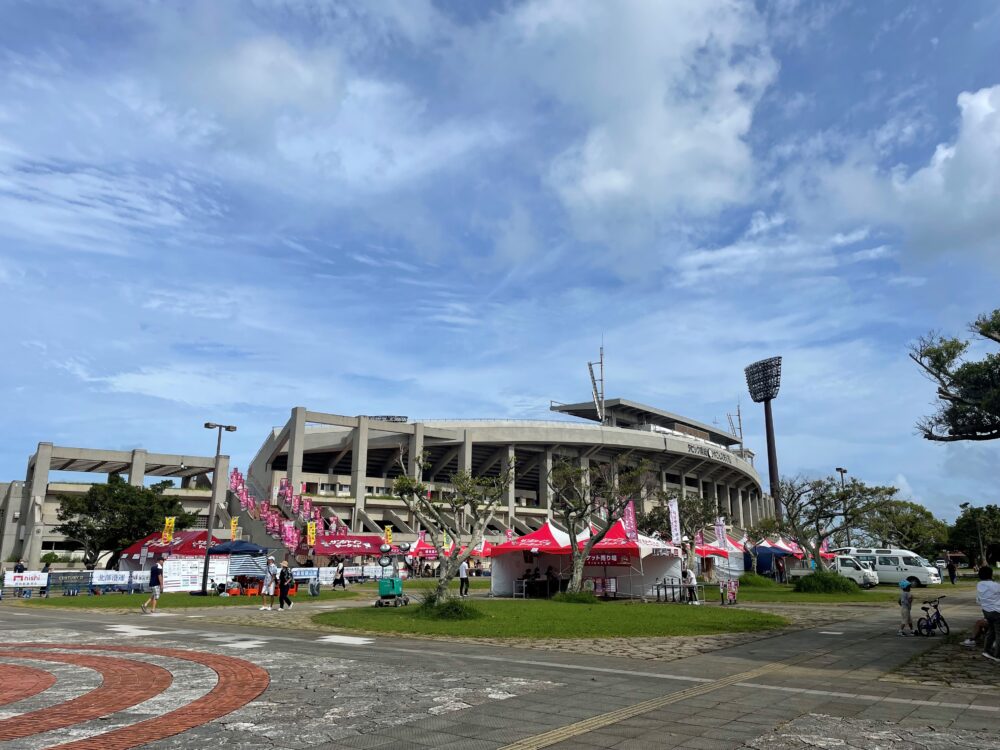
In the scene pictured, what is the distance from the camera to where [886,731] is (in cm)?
669

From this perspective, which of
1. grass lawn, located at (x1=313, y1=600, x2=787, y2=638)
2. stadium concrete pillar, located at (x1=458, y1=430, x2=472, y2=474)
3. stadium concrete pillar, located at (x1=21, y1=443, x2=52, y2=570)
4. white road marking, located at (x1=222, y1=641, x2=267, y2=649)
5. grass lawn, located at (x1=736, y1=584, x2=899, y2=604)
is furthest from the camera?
stadium concrete pillar, located at (x1=458, y1=430, x2=472, y2=474)

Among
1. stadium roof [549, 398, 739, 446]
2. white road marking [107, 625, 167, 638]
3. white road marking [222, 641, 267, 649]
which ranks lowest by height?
white road marking [107, 625, 167, 638]

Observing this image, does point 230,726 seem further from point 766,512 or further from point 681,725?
point 766,512

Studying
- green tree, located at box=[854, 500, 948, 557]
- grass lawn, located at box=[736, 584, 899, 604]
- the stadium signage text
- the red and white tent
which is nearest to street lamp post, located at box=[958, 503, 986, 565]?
green tree, located at box=[854, 500, 948, 557]

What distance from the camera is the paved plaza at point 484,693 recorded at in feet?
21.2

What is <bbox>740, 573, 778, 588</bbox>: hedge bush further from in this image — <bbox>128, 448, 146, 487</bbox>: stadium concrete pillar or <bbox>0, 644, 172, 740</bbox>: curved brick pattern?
<bbox>128, 448, 146, 487</bbox>: stadium concrete pillar

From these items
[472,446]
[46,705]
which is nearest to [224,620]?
[46,705]

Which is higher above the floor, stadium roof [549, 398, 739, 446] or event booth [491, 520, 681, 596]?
stadium roof [549, 398, 739, 446]

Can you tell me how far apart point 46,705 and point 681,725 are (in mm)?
6964

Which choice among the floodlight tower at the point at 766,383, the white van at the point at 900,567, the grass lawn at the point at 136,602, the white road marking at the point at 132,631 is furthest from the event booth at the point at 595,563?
the floodlight tower at the point at 766,383

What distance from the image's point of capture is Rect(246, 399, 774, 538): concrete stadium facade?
67.6 meters

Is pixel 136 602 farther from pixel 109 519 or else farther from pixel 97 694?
pixel 109 519

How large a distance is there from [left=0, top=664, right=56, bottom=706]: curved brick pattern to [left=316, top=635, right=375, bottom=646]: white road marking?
5.23 metres

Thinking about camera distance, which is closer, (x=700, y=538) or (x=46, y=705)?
(x=46, y=705)
